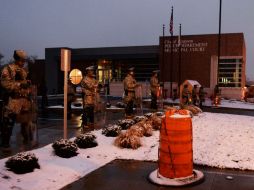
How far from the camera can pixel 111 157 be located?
902 cm

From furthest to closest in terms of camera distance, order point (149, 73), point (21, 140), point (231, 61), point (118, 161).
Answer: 1. point (149, 73)
2. point (231, 61)
3. point (21, 140)
4. point (118, 161)

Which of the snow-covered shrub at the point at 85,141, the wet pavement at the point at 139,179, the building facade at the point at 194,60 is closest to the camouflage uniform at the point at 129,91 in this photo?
the snow-covered shrub at the point at 85,141

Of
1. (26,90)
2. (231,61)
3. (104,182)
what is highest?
(231,61)

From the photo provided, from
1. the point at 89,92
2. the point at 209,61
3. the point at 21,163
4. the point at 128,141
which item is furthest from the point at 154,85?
the point at 209,61

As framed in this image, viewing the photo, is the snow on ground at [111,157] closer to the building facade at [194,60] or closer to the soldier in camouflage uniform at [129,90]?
the soldier in camouflage uniform at [129,90]

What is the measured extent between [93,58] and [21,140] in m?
39.3

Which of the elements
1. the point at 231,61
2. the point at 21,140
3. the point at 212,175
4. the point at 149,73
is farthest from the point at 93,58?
the point at 212,175

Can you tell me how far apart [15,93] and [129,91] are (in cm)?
730

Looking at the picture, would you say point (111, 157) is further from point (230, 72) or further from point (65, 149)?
point (230, 72)

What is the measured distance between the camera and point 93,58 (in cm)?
4912

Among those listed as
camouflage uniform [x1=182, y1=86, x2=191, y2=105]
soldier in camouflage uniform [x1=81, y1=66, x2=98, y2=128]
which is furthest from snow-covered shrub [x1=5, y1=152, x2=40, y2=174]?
camouflage uniform [x1=182, y1=86, x2=191, y2=105]

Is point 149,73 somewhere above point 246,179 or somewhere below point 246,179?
above

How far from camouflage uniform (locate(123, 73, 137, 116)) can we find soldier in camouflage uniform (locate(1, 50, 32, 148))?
6.87 meters

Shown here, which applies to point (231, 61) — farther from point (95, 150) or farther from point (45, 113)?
point (95, 150)
